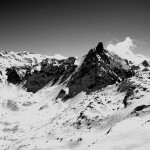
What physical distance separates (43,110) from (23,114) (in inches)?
777

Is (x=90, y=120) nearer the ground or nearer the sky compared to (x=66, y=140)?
nearer the sky

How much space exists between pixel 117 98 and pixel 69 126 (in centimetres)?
2676

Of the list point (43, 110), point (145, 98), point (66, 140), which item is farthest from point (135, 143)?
point (43, 110)

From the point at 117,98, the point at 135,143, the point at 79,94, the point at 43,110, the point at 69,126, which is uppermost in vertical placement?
the point at 79,94

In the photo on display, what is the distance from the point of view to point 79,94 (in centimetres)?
19562

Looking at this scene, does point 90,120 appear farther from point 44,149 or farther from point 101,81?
point 101,81

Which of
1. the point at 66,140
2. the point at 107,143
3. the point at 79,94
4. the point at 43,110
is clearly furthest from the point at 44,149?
the point at 79,94

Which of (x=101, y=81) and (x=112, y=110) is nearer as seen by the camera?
(x=112, y=110)

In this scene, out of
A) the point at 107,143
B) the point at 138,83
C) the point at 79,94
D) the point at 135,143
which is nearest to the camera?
the point at 135,143

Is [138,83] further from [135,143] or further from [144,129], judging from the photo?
[135,143]

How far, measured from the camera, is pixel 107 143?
40.2 m

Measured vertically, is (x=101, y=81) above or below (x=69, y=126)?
above

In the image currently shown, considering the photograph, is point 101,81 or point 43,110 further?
point 101,81

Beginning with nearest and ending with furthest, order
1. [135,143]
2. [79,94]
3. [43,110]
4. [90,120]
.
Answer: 1. [135,143]
2. [90,120]
3. [43,110]
4. [79,94]
